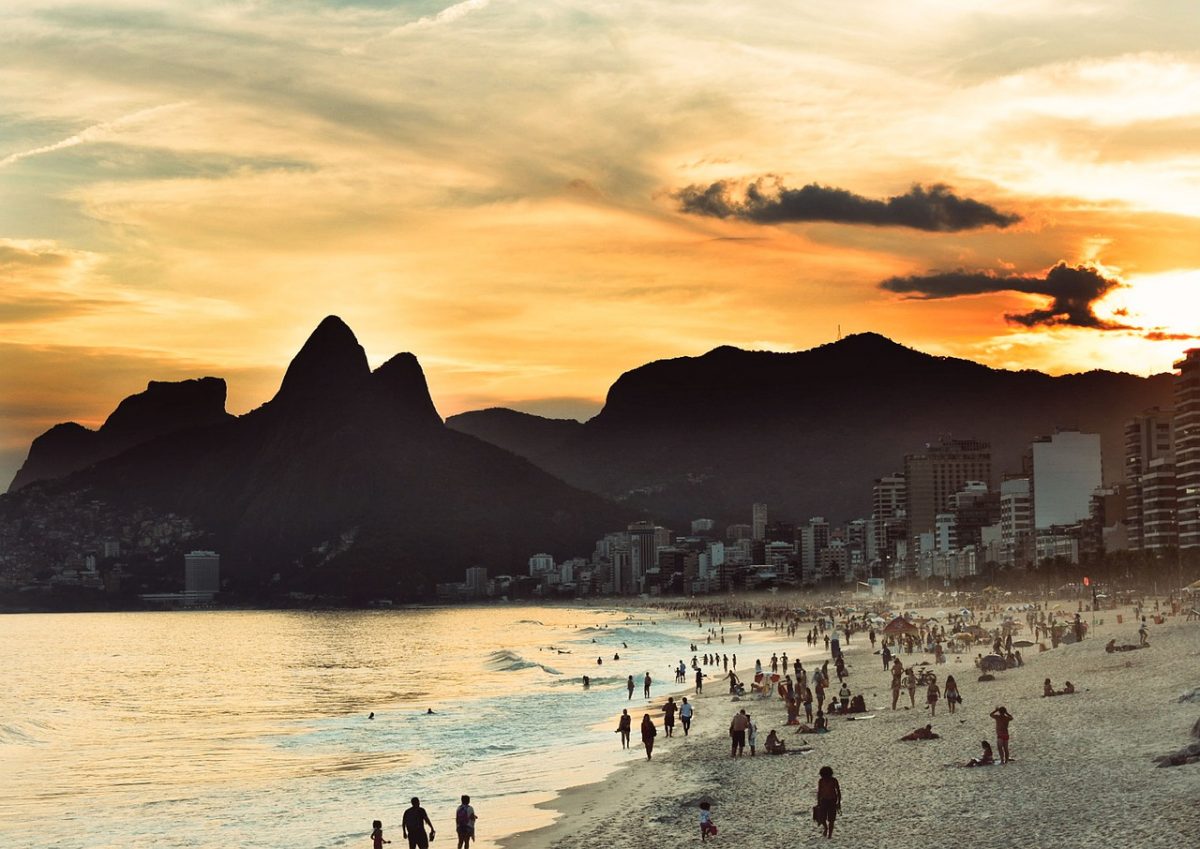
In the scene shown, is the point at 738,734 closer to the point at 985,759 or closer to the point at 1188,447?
the point at 985,759

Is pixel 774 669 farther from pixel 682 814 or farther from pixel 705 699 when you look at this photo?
pixel 682 814

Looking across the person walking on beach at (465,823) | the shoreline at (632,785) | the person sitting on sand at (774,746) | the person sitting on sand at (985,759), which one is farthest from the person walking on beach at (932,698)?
the person walking on beach at (465,823)

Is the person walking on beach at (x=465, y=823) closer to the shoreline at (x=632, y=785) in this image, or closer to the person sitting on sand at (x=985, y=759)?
the shoreline at (x=632, y=785)

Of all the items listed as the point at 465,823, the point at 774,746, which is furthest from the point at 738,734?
the point at 465,823

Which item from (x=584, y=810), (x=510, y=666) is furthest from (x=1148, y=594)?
(x=584, y=810)

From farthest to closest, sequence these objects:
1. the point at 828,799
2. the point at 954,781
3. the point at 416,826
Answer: the point at 954,781 → the point at 416,826 → the point at 828,799

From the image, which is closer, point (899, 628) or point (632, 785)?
point (632, 785)
